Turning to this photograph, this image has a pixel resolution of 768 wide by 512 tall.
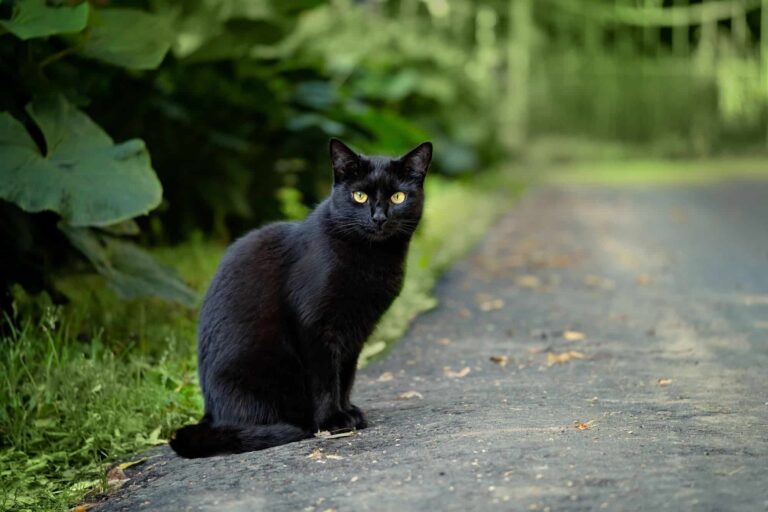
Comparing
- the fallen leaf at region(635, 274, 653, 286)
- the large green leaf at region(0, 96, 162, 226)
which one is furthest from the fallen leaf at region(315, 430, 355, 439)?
the fallen leaf at region(635, 274, 653, 286)

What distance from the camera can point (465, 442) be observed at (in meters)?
3.27

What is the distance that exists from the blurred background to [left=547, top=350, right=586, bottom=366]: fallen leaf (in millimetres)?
833

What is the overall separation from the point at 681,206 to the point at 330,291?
27.9ft

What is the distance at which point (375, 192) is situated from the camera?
12.8 ft

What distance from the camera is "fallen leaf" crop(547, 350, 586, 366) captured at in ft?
15.5

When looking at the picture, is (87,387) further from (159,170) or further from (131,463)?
(159,170)

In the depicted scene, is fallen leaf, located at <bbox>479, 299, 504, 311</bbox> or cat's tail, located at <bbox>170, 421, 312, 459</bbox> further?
fallen leaf, located at <bbox>479, 299, 504, 311</bbox>

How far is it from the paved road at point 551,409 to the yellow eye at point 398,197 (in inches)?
28.9

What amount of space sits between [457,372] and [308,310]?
1.12 meters

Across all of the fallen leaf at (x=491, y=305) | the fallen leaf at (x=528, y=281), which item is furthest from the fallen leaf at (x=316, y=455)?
the fallen leaf at (x=528, y=281)

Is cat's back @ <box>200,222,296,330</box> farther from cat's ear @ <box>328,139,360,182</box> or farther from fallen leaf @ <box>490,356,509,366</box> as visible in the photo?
fallen leaf @ <box>490,356,509,366</box>

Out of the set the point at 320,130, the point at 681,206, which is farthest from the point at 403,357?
the point at 681,206

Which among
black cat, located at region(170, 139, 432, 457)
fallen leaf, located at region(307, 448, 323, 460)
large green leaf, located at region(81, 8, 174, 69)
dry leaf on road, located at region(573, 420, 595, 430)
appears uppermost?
large green leaf, located at region(81, 8, 174, 69)

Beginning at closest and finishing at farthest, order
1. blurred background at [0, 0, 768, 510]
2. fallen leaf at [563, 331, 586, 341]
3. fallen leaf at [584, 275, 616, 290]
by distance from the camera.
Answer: blurred background at [0, 0, 768, 510]
fallen leaf at [563, 331, 586, 341]
fallen leaf at [584, 275, 616, 290]
